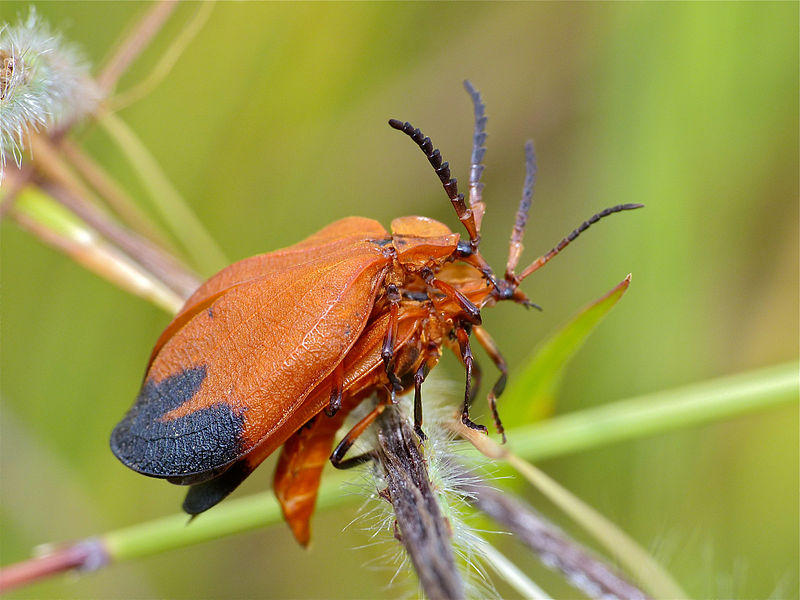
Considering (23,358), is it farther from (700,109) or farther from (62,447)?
(700,109)

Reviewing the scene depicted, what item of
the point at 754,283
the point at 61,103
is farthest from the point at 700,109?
the point at 61,103

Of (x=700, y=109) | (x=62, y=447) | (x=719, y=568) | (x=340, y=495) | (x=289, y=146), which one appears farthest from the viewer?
(x=289, y=146)


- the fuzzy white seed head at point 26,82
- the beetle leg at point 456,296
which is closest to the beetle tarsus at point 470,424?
the beetle leg at point 456,296

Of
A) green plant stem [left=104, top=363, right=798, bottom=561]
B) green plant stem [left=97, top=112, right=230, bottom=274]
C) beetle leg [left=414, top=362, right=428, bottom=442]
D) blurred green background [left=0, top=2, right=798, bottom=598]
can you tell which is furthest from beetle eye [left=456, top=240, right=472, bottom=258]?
blurred green background [left=0, top=2, right=798, bottom=598]

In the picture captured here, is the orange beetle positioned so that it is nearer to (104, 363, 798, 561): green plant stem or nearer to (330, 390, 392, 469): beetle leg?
(330, 390, 392, 469): beetle leg

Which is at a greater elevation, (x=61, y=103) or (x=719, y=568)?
(x=61, y=103)

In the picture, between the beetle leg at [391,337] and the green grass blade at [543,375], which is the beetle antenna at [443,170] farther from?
the green grass blade at [543,375]

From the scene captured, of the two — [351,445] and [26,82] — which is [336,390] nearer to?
[351,445]

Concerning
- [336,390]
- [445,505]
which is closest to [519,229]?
[336,390]
